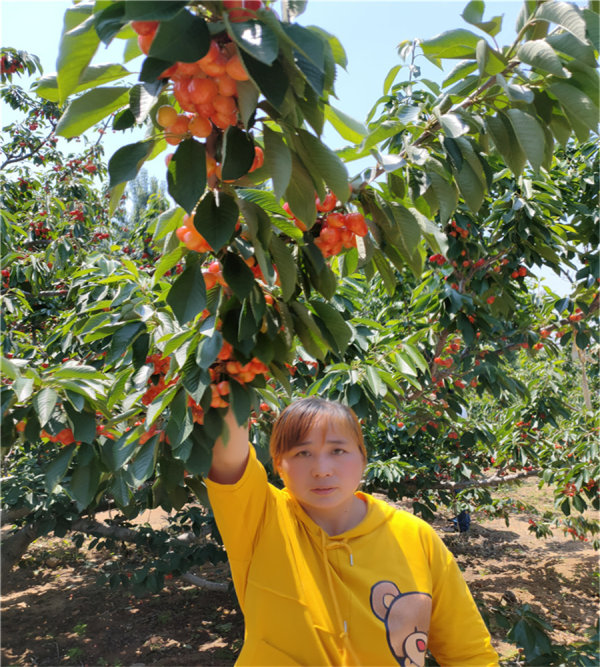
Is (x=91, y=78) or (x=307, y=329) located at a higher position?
(x=91, y=78)

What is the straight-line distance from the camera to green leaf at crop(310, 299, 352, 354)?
1.12 metres

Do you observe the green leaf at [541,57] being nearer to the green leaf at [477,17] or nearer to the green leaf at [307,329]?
the green leaf at [477,17]

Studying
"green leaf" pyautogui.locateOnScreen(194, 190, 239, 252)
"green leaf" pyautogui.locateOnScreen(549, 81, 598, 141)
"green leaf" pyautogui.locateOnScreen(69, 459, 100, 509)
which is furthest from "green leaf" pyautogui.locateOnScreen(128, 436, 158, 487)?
"green leaf" pyautogui.locateOnScreen(549, 81, 598, 141)

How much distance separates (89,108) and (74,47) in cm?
9

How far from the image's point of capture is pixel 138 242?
199 inches

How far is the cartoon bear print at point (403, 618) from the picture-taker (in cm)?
117

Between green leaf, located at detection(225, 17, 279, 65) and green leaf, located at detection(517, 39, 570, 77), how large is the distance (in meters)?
0.48

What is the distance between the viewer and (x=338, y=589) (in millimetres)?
1217

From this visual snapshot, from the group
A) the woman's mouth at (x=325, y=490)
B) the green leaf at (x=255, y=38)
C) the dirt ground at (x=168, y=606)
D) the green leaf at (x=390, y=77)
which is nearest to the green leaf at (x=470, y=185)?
the green leaf at (x=390, y=77)

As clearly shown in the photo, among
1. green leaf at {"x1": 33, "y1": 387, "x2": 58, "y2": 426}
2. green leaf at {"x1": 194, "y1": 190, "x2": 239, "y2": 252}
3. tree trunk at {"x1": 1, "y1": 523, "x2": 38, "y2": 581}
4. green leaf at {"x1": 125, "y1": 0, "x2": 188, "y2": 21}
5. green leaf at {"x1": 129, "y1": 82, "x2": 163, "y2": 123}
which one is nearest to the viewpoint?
green leaf at {"x1": 125, "y1": 0, "x2": 188, "y2": 21}

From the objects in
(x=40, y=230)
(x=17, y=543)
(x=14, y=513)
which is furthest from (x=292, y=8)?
(x=40, y=230)

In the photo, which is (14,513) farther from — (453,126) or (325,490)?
(453,126)

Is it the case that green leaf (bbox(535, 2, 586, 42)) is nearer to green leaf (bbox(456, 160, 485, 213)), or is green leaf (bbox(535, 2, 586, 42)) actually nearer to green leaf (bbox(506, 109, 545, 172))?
green leaf (bbox(506, 109, 545, 172))

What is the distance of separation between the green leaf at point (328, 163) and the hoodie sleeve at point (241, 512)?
72 centimetres
